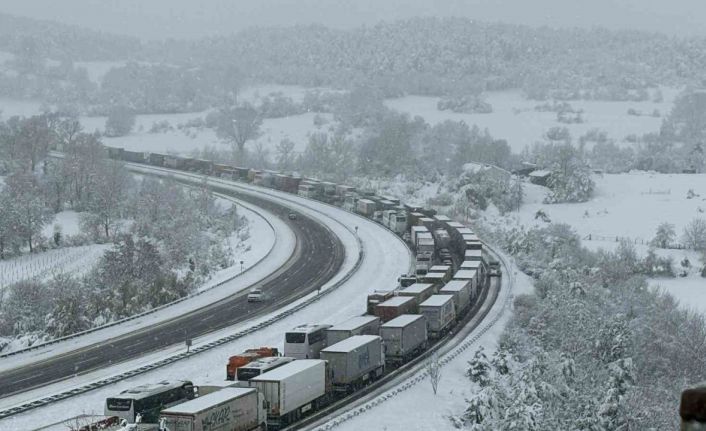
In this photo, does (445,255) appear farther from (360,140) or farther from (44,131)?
(360,140)

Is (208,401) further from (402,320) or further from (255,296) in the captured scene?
(255,296)

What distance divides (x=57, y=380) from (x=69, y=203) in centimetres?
6898

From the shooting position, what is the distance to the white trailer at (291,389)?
3322 cm

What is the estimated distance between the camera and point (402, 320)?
157ft

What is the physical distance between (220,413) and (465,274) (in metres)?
37.3

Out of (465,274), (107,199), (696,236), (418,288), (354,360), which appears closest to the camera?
(354,360)

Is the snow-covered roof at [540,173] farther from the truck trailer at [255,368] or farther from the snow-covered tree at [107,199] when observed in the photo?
the truck trailer at [255,368]

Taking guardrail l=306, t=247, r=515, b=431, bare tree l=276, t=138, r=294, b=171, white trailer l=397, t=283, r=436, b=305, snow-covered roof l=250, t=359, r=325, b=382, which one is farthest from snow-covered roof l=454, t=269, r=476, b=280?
bare tree l=276, t=138, r=294, b=171

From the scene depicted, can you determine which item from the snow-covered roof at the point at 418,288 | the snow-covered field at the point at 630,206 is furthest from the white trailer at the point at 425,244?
the snow-covered field at the point at 630,206

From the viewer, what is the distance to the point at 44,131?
412 ft

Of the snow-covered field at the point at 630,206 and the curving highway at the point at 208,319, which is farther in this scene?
the snow-covered field at the point at 630,206

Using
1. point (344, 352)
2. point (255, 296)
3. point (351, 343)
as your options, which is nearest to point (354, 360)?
point (344, 352)

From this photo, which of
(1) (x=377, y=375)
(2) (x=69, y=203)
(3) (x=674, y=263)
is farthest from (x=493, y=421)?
(2) (x=69, y=203)

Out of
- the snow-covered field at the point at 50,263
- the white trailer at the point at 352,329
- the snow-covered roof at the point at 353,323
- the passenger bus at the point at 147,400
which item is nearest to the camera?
the passenger bus at the point at 147,400
